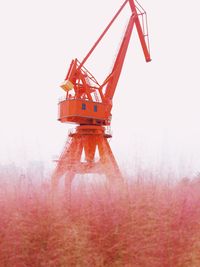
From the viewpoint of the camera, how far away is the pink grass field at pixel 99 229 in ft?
10.7

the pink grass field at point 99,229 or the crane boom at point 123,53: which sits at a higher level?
the crane boom at point 123,53

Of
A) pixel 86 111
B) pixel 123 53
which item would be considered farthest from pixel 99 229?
pixel 123 53

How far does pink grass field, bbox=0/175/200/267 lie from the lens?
3.27 meters

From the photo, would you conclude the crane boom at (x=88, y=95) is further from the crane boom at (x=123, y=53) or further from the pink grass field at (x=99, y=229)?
the pink grass field at (x=99, y=229)

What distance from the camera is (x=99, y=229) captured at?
3398 millimetres

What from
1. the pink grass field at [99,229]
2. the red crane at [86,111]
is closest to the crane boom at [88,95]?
the red crane at [86,111]

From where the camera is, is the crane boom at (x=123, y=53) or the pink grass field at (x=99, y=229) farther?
the crane boom at (x=123, y=53)

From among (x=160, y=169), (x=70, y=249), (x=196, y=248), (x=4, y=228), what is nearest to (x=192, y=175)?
(x=160, y=169)

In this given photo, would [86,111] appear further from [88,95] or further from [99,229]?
[99,229]

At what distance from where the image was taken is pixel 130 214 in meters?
3.53

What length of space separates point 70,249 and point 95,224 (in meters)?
0.41

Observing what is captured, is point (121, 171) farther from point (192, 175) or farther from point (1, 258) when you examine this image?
point (1, 258)

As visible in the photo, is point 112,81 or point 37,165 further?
point 112,81

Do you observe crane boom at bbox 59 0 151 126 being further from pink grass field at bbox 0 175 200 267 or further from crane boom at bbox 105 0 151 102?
pink grass field at bbox 0 175 200 267
